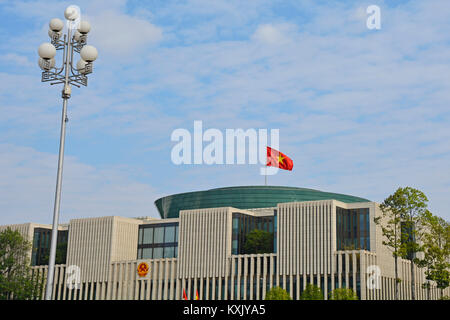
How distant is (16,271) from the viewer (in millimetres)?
92500

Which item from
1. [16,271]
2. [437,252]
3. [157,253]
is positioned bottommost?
[16,271]

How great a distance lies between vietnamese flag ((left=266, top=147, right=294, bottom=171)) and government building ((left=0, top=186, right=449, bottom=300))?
5486 mm

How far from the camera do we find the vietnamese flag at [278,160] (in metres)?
76.3

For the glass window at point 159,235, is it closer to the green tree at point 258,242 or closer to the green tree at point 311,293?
the green tree at point 258,242

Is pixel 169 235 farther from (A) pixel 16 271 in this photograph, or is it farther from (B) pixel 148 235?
(A) pixel 16 271

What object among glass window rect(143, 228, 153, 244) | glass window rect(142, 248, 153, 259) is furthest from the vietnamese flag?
glass window rect(142, 248, 153, 259)

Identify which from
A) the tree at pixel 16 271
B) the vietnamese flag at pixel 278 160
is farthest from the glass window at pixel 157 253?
the vietnamese flag at pixel 278 160

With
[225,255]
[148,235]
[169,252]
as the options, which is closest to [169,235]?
[169,252]

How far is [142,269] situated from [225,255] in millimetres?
13587

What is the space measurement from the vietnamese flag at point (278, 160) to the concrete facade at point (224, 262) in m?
5.67
